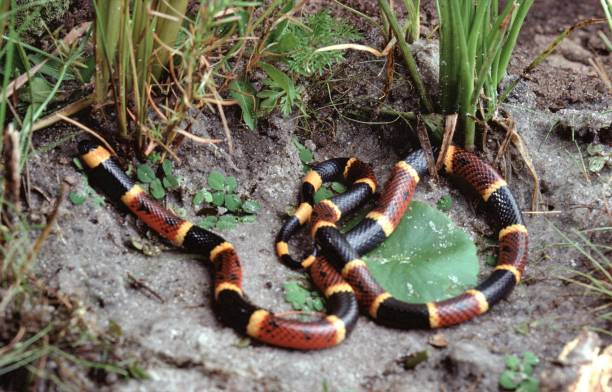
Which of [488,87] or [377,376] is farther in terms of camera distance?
[488,87]

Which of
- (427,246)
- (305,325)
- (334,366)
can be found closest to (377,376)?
(334,366)

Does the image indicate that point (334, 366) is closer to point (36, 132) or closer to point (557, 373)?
point (557, 373)

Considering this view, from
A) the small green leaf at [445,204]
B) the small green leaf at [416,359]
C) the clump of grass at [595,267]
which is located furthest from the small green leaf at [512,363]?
the small green leaf at [445,204]

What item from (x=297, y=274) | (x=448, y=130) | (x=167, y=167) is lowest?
(x=297, y=274)

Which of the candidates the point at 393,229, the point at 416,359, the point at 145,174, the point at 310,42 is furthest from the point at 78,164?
the point at 416,359

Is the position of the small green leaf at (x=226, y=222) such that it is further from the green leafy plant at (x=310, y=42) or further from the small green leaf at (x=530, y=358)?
the small green leaf at (x=530, y=358)

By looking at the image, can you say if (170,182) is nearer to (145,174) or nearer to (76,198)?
(145,174)

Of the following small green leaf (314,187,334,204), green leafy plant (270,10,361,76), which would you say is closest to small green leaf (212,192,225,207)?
small green leaf (314,187,334,204)
